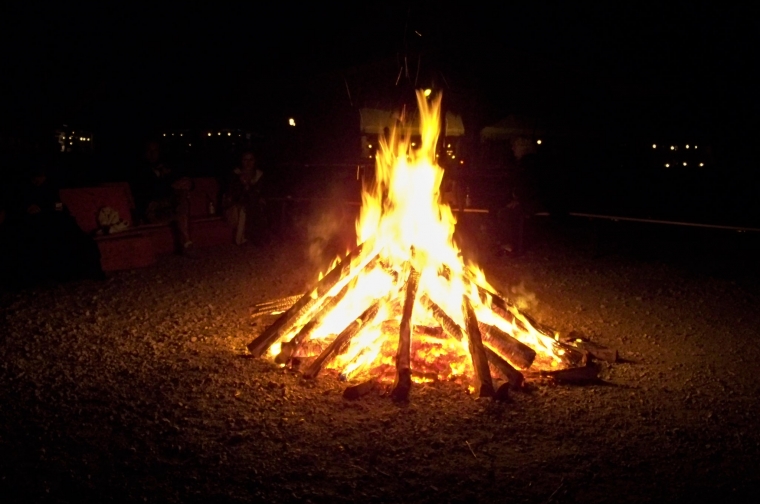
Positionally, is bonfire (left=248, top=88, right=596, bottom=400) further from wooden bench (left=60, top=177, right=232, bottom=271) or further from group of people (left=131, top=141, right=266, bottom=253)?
group of people (left=131, top=141, right=266, bottom=253)

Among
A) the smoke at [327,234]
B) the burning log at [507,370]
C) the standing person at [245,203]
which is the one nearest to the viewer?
the burning log at [507,370]

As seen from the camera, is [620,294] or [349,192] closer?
[620,294]

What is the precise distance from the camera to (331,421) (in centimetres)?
399

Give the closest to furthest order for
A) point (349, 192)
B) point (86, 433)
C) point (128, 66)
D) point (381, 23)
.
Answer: point (86, 433)
point (381, 23)
point (349, 192)
point (128, 66)

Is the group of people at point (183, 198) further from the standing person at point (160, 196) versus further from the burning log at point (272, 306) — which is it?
the burning log at point (272, 306)

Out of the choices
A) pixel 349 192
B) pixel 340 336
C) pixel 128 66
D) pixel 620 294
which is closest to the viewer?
pixel 340 336

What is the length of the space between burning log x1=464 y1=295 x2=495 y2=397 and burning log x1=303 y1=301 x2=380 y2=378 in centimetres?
74

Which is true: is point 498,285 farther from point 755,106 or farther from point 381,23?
point 755,106

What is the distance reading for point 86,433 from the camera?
378cm

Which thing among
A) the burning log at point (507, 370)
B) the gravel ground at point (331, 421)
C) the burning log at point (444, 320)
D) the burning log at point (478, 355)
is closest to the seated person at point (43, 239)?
the gravel ground at point (331, 421)

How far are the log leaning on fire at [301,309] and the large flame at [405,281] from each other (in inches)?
3.4

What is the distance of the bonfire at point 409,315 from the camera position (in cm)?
472

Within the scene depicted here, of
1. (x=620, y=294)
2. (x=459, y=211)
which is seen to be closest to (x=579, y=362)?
(x=620, y=294)

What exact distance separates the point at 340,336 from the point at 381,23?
794 cm
